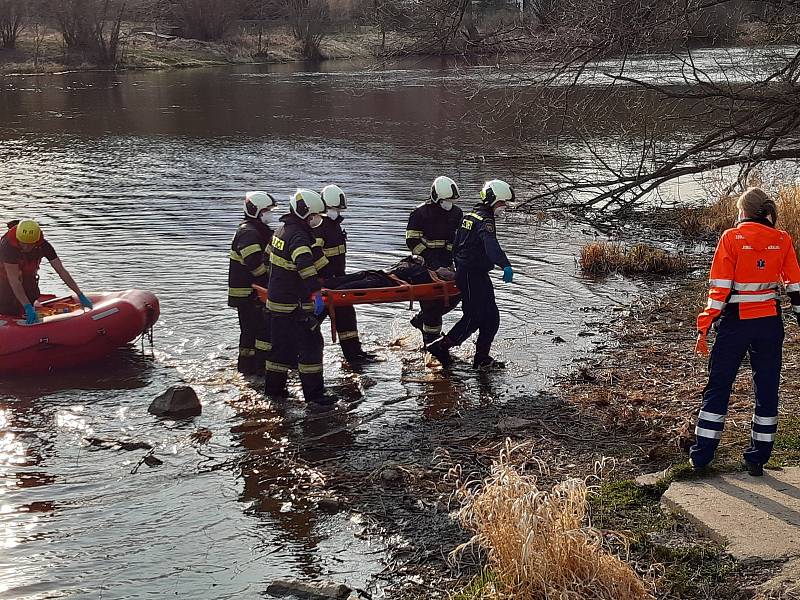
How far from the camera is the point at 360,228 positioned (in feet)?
52.6

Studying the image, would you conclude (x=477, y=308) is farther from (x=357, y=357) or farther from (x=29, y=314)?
(x=29, y=314)

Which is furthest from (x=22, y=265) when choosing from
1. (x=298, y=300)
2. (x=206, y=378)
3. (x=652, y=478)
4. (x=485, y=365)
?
(x=652, y=478)

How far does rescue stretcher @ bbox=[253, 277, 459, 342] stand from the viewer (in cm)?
895

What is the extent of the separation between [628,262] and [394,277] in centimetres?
510

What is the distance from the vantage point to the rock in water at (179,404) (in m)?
8.36

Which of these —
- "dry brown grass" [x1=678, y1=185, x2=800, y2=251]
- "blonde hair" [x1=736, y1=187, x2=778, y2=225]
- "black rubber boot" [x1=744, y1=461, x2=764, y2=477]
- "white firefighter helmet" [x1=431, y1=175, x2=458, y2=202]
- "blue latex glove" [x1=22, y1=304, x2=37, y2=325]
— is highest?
"blonde hair" [x1=736, y1=187, x2=778, y2=225]

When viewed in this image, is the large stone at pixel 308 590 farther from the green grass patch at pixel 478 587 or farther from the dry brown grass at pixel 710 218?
the dry brown grass at pixel 710 218

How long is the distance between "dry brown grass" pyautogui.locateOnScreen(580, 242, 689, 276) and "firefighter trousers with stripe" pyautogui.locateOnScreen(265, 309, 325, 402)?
19.2 ft

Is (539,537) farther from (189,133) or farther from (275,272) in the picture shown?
(189,133)

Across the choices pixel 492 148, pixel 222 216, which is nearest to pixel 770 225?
pixel 222 216

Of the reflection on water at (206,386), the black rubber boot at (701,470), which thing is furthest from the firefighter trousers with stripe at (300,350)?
the black rubber boot at (701,470)

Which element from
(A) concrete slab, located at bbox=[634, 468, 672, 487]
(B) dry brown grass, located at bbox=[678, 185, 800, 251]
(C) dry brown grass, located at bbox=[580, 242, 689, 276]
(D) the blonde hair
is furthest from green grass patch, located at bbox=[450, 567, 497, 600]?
(B) dry brown grass, located at bbox=[678, 185, 800, 251]

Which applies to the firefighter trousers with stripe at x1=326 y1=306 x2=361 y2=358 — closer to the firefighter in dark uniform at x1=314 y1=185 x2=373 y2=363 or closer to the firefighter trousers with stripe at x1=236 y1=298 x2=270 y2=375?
the firefighter in dark uniform at x1=314 y1=185 x2=373 y2=363

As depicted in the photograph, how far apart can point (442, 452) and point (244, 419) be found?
193cm
